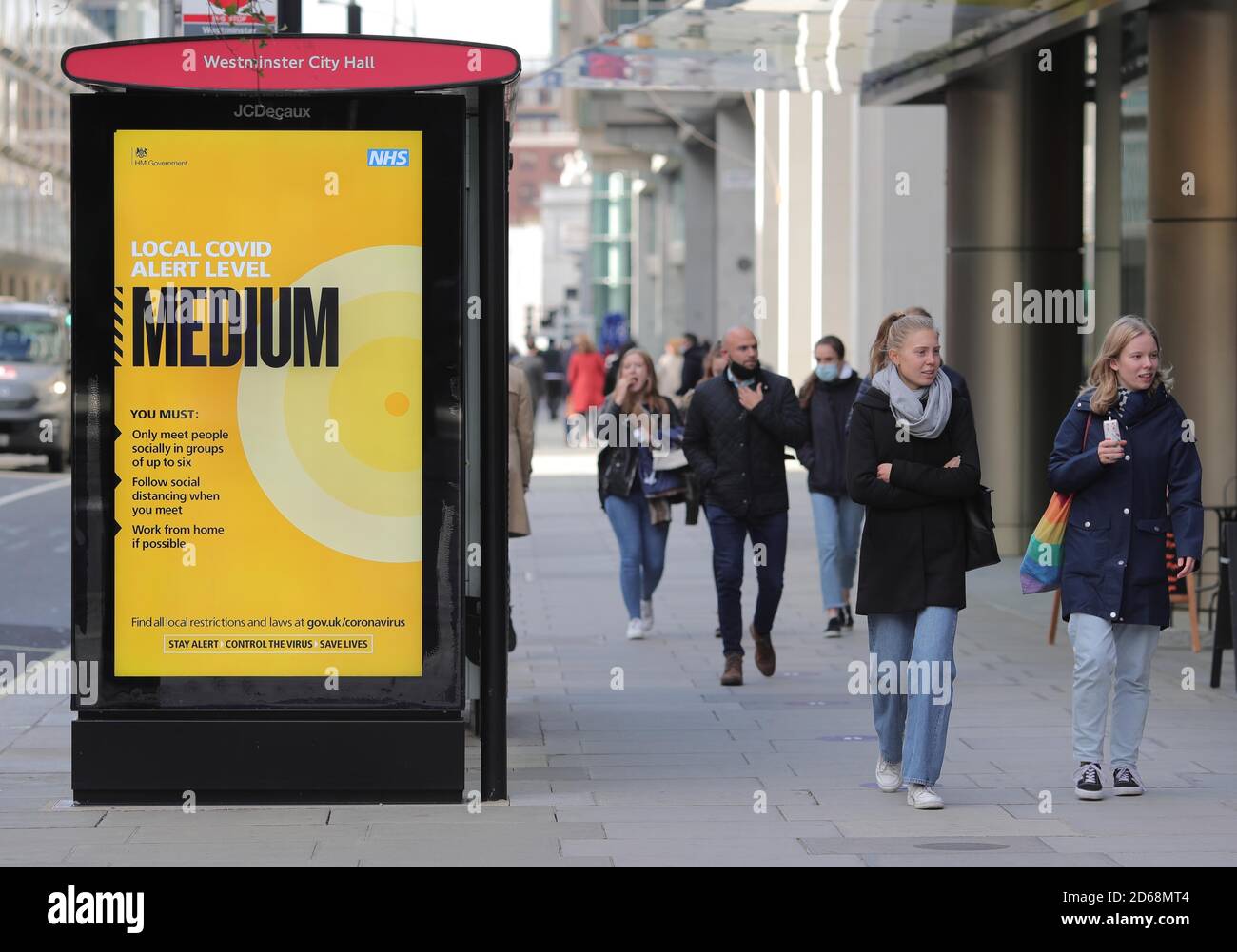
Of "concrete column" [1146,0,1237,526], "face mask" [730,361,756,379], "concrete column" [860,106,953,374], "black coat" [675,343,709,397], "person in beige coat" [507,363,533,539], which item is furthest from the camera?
"black coat" [675,343,709,397]

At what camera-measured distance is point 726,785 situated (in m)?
7.75

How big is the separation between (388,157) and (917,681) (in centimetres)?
259

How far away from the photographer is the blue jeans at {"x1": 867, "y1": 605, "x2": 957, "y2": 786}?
728cm

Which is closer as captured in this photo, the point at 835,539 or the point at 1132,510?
the point at 1132,510

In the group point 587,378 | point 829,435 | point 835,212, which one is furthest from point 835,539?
point 587,378

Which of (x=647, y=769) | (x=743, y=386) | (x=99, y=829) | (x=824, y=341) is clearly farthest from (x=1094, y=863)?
(x=824, y=341)

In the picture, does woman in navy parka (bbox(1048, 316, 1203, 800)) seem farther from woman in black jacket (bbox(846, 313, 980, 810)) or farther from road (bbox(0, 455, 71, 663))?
road (bbox(0, 455, 71, 663))

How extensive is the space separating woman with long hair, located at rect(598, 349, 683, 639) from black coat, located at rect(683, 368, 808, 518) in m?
1.22

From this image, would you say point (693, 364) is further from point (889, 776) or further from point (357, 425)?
point (357, 425)

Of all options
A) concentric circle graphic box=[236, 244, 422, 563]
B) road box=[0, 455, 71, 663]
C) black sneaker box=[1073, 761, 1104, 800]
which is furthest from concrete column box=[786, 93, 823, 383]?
concentric circle graphic box=[236, 244, 422, 563]

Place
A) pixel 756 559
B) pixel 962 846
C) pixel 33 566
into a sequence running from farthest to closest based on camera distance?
pixel 33 566 < pixel 756 559 < pixel 962 846

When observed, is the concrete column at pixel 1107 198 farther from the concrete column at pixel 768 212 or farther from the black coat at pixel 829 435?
the concrete column at pixel 768 212
